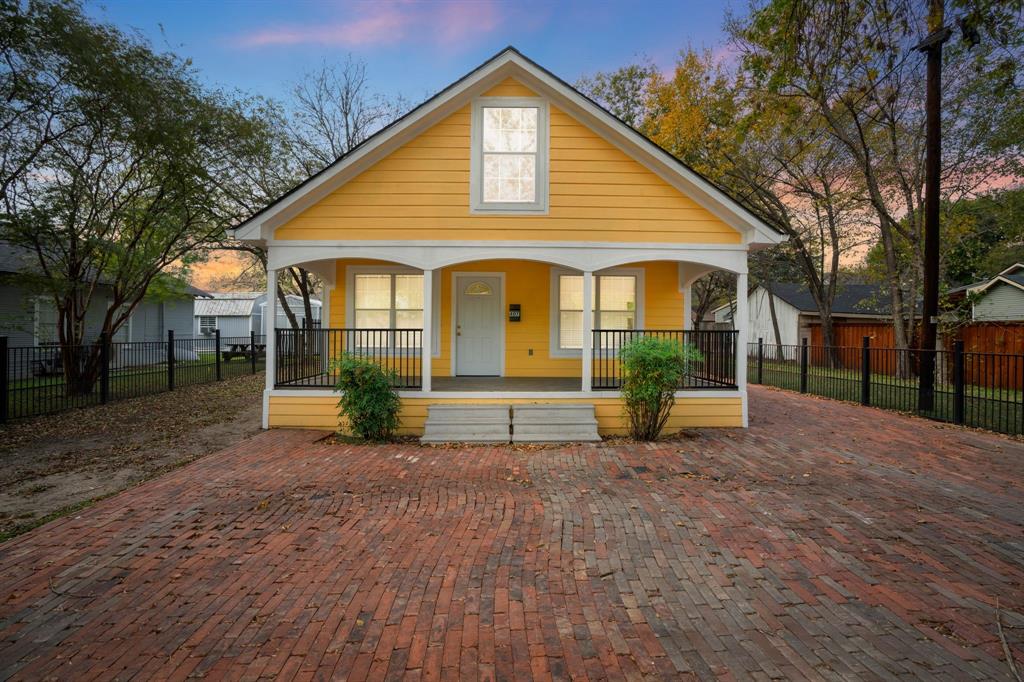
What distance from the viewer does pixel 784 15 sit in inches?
202

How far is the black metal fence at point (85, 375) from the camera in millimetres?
9680

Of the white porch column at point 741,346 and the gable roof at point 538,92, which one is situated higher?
the gable roof at point 538,92

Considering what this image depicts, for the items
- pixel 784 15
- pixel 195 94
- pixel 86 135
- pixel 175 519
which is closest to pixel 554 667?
pixel 175 519

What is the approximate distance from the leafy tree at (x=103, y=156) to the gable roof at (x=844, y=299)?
105 feet

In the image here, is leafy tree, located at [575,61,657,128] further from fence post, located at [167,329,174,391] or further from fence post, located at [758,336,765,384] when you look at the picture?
fence post, located at [167,329,174,391]

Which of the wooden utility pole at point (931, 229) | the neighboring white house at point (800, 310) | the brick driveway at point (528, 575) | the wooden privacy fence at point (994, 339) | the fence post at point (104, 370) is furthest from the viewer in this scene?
the neighboring white house at point (800, 310)

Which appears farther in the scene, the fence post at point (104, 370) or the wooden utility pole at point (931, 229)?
the fence post at point (104, 370)

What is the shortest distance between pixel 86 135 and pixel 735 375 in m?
14.8

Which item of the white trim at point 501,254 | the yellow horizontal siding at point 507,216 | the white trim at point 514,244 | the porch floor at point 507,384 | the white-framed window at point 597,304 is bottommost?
the porch floor at point 507,384

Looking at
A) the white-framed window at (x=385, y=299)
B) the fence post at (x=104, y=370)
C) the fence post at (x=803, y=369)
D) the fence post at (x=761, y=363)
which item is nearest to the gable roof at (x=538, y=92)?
the white-framed window at (x=385, y=299)

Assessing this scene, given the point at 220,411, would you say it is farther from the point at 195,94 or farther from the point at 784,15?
the point at 784,15

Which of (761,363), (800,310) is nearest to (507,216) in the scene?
(761,363)

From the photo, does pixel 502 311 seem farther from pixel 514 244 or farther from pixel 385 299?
pixel 385 299

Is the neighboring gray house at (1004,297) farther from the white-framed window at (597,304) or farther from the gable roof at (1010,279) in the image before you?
the white-framed window at (597,304)
